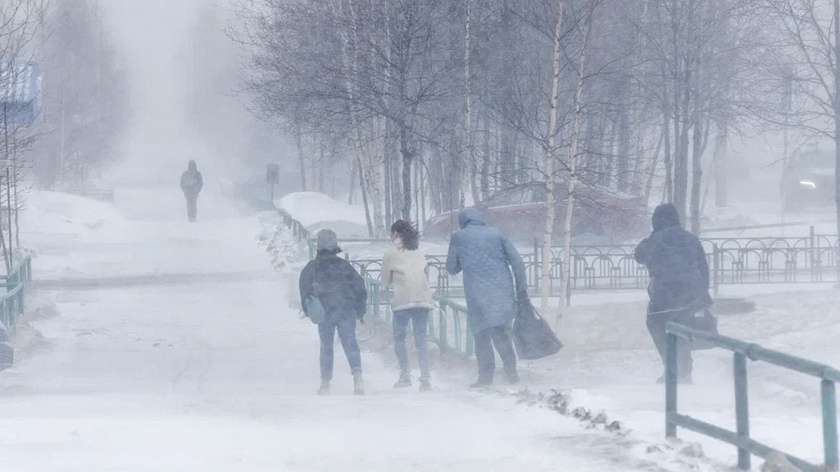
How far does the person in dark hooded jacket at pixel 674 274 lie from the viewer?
965 centimetres

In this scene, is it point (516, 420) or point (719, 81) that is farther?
point (719, 81)

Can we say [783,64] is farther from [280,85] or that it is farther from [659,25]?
[280,85]

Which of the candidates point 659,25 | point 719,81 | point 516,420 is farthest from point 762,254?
point 516,420

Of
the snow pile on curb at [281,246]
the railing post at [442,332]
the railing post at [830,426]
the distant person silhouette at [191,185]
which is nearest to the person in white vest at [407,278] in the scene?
the railing post at [442,332]

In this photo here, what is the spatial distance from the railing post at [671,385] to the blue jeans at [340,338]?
400 cm

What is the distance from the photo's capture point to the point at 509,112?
15008 millimetres

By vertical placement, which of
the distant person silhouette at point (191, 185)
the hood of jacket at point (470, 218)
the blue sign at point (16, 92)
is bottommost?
the hood of jacket at point (470, 218)

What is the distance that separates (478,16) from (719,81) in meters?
3.87

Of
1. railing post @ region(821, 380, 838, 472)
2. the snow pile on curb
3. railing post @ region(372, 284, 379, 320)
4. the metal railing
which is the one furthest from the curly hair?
the snow pile on curb

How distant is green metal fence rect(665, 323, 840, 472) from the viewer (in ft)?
16.0

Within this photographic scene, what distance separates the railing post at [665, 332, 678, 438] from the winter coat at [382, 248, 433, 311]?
359 centimetres

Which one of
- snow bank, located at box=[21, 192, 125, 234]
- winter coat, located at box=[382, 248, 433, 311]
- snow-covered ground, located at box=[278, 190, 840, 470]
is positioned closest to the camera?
snow-covered ground, located at box=[278, 190, 840, 470]

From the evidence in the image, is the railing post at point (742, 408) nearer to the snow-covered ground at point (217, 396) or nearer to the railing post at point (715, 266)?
the snow-covered ground at point (217, 396)

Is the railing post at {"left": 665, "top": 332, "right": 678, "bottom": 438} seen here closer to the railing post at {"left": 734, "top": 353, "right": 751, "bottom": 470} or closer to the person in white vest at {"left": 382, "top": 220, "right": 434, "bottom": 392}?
the railing post at {"left": 734, "top": 353, "right": 751, "bottom": 470}
